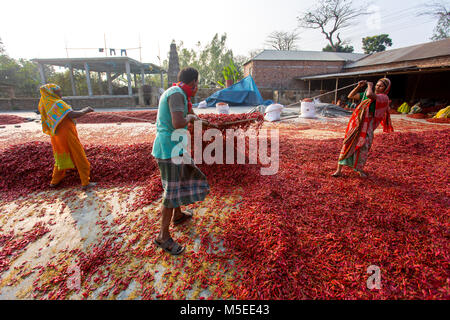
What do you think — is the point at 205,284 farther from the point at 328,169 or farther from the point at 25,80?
the point at 25,80

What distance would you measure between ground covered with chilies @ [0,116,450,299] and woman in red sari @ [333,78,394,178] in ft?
1.24

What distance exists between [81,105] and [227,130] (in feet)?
54.0

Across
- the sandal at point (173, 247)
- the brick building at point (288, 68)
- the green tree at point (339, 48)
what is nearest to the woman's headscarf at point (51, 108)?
the sandal at point (173, 247)

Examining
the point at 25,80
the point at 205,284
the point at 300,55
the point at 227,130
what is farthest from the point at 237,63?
the point at 205,284

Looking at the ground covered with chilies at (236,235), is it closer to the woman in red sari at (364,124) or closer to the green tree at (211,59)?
the woman in red sari at (364,124)

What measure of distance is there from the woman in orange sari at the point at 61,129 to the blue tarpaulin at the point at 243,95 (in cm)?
1372

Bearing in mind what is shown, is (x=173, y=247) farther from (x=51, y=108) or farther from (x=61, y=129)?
(x=51, y=108)

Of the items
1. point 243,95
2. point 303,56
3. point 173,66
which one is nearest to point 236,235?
point 243,95

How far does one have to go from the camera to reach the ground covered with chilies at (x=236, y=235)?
1770 mm

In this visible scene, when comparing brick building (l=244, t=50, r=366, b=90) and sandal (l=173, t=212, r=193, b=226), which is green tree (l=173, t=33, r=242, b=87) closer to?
brick building (l=244, t=50, r=366, b=90)

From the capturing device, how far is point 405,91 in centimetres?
1512

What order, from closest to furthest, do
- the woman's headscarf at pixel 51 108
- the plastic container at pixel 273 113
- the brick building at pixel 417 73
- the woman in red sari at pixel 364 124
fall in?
the woman's headscarf at pixel 51 108 < the woman in red sari at pixel 364 124 < the plastic container at pixel 273 113 < the brick building at pixel 417 73

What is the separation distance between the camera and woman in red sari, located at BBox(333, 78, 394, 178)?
333cm
